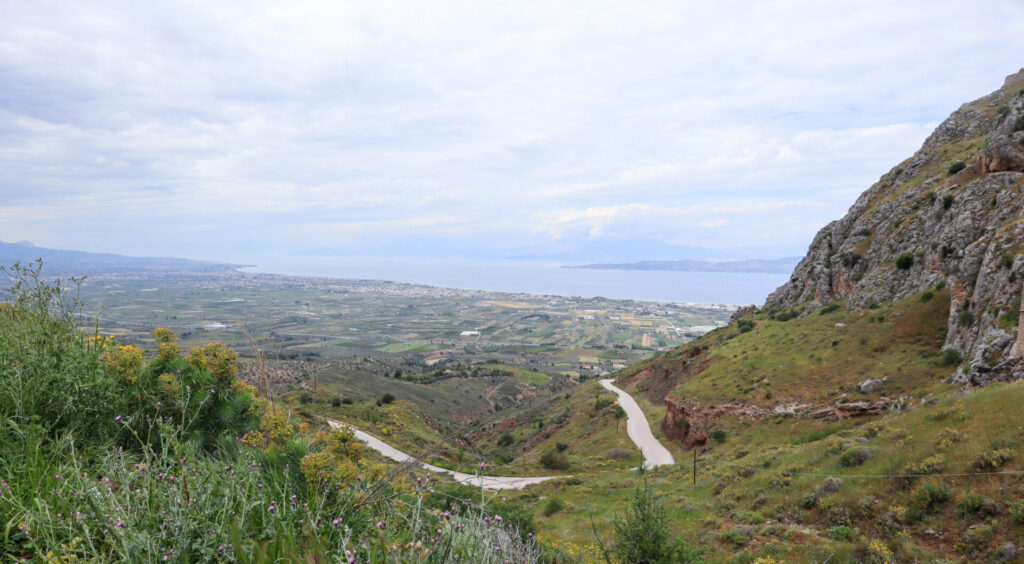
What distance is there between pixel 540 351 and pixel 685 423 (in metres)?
99.7

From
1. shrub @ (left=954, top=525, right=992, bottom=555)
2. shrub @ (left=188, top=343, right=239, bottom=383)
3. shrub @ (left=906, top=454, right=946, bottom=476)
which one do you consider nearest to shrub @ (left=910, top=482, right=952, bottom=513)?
shrub @ (left=906, top=454, right=946, bottom=476)

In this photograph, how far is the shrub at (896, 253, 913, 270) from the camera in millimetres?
32344

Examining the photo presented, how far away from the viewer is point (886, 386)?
22047mm

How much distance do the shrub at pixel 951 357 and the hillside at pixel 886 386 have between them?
71mm

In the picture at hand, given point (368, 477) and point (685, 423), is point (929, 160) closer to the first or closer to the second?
point (685, 423)

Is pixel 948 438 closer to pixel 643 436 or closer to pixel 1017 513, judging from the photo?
pixel 1017 513

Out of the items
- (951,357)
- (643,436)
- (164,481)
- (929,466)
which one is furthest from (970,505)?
(643,436)

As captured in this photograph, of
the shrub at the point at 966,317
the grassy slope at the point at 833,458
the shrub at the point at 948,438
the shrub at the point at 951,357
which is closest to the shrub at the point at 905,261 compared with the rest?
the grassy slope at the point at 833,458

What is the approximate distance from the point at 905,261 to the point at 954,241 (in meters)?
5.74

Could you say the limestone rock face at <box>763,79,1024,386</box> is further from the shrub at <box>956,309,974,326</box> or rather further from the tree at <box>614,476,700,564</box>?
the tree at <box>614,476,700,564</box>

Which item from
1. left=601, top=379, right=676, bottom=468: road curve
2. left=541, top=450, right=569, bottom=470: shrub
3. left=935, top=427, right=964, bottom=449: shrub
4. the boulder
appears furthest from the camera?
left=541, top=450, right=569, bottom=470: shrub

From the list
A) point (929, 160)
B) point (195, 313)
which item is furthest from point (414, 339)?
point (929, 160)

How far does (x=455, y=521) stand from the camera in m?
3.53

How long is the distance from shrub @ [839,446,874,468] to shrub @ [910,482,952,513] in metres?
3.70
